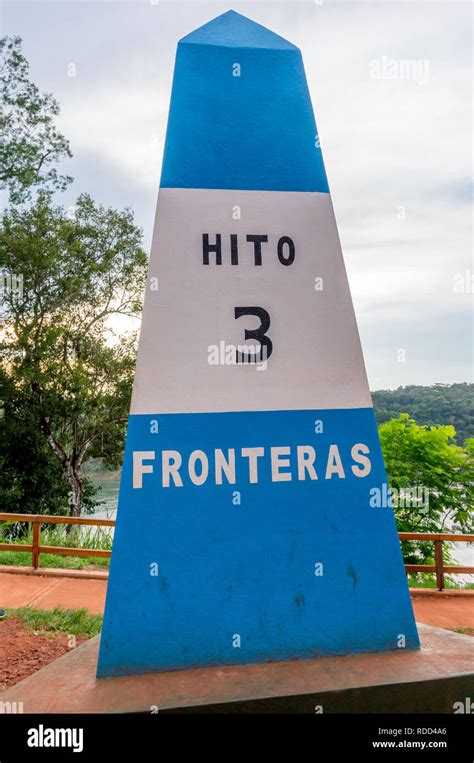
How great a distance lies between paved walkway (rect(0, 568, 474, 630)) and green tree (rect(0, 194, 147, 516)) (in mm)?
8137

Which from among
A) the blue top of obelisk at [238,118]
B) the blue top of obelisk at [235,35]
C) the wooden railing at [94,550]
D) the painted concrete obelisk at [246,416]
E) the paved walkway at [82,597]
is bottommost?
the paved walkway at [82,597]

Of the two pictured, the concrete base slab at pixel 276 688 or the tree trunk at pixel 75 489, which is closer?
the concrete base slab at pixel 276 688

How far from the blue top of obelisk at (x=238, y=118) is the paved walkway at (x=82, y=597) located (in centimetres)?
524

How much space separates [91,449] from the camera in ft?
58.3

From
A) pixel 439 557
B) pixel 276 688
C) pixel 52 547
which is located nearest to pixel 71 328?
pixel 52 547

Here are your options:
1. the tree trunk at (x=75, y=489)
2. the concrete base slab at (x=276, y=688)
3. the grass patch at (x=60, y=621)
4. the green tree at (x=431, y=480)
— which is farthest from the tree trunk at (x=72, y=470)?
the concrete base slab at (x=276, y=688)

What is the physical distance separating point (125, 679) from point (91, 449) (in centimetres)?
1533

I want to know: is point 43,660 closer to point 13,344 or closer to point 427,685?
point 427,685

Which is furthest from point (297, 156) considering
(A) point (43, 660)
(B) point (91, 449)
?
(B) point (91, 449)

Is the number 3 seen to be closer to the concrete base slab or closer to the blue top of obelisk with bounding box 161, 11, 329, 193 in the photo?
the blue top of obelisk with bounding box 161, 11, 329, 193

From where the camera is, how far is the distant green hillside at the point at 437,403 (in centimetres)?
1827


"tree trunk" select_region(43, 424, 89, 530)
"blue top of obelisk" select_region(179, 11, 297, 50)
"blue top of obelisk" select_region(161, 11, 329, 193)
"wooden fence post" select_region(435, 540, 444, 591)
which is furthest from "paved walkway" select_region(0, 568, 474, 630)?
"tree trunk" select_region(43, 424, 89, 530)

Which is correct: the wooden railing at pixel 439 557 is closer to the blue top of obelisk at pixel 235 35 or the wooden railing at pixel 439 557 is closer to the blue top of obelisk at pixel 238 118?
the blue top of obelisk at pixel 238 118

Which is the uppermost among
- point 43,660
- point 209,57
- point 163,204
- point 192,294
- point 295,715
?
point 209,57
